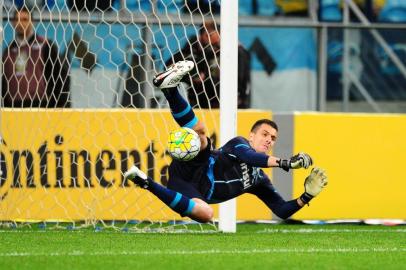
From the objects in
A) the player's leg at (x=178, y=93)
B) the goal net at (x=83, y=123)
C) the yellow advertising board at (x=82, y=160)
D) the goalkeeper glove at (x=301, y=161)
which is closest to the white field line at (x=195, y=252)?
the goalkeeper glove at (x=301, y=161)

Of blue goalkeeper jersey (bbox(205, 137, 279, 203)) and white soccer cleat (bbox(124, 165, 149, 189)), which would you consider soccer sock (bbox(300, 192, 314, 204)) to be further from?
white soccer cleat (bbox(124, 165, 149, 189))

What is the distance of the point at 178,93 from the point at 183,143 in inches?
18.5

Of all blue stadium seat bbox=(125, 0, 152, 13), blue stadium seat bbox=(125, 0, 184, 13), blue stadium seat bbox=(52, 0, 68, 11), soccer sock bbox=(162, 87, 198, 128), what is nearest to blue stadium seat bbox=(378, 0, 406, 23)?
blue stadium seat bbox=(125, 0, 184, 13)

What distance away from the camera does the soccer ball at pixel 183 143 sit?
10.1 metres

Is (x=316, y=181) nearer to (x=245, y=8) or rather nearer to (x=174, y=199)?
(x=174, y=199)

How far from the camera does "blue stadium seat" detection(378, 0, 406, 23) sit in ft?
49.9

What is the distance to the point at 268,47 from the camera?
14844mm

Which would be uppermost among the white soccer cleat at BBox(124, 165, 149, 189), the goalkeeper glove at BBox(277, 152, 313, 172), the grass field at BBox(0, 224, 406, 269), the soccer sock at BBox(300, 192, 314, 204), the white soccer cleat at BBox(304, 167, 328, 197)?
the goalkeeper glove at BBox(277, 152, 313, 172)

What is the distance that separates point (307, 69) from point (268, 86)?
0.55m

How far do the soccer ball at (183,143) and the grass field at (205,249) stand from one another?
736 millimetres

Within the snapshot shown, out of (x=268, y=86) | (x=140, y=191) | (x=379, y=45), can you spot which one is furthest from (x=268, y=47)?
(x=140, y=191)

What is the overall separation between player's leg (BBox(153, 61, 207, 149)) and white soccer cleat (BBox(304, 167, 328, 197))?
40.2 inches

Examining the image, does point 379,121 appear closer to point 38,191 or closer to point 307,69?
point 307,69

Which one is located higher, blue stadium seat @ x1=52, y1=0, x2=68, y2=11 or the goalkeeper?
blue stadium seat @ x1=52, y1=0, x2=68, y2=11
